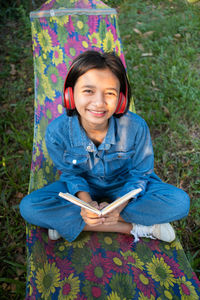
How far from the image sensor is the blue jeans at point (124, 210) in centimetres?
148

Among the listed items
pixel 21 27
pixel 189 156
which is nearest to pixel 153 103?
pixel 189 156

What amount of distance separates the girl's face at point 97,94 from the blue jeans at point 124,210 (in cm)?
53

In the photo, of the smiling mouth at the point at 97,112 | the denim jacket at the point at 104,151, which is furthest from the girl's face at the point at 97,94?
the denim jacket at the point at 104,151

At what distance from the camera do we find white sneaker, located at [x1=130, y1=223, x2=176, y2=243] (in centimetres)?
150

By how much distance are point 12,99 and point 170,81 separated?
66.6 inches

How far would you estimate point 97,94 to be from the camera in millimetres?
1285

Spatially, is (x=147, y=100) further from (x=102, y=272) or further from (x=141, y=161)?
(x=102, y=272)

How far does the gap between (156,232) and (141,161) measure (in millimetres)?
414

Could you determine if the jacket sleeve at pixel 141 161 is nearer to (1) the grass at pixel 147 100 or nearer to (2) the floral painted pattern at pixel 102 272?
(2) the floral painted pattern at pixel 102 272

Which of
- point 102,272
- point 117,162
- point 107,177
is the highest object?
point 117,162

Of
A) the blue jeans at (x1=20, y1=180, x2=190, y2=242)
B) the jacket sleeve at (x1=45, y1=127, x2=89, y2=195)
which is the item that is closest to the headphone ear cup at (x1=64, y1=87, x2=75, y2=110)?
the jacket sleeve at (x1=45, y1=127, x2=89, y2=195)

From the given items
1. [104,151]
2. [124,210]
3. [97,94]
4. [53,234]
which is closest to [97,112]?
[97,94]

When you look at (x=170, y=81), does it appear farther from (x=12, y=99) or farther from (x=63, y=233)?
(x=63, y=233)

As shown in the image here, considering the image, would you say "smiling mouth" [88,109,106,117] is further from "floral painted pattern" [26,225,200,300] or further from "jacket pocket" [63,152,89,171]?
"floral painted pattern" [26,225,200,300]
